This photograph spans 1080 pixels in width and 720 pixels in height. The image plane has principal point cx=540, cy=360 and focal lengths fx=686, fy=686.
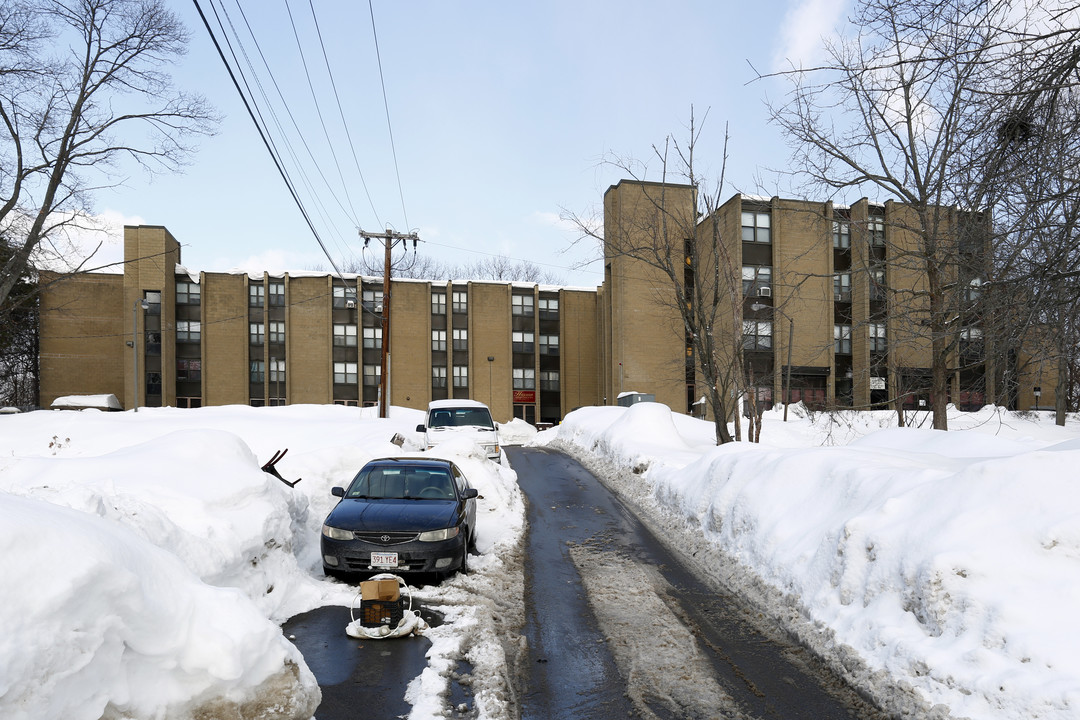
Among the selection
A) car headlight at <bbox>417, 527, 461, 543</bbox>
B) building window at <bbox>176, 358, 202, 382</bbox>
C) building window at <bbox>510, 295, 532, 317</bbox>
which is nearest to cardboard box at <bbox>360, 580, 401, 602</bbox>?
car headlight at <bbox>417, 527, 461, 543</bbox>

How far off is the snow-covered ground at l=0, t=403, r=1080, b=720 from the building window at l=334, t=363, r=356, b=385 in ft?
148

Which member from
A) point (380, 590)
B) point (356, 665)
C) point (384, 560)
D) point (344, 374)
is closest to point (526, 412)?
point (344, 374)

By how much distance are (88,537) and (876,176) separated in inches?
744

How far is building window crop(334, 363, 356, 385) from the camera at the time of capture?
184 feet

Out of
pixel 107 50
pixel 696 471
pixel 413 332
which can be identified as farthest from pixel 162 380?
pixel 696 471

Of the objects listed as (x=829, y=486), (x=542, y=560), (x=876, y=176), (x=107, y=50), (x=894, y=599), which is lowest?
(x=542, y=560)

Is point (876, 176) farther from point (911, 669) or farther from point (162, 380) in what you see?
point (162, 380)

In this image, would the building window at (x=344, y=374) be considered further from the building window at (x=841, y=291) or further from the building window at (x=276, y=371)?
the building window at (x=841, y=291)

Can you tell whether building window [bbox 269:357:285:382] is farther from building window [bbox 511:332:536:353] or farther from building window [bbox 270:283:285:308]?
building window [bbox 511:332:536:353]

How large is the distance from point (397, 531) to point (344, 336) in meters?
50.5

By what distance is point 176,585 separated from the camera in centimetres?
363

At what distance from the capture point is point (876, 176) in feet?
58.1

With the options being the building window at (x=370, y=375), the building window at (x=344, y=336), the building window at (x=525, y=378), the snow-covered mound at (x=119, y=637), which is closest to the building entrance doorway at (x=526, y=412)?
the building window at (x=525, y=378)

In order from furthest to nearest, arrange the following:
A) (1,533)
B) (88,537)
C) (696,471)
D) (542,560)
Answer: (696,471), (542,560), (88,537), (1,533)
